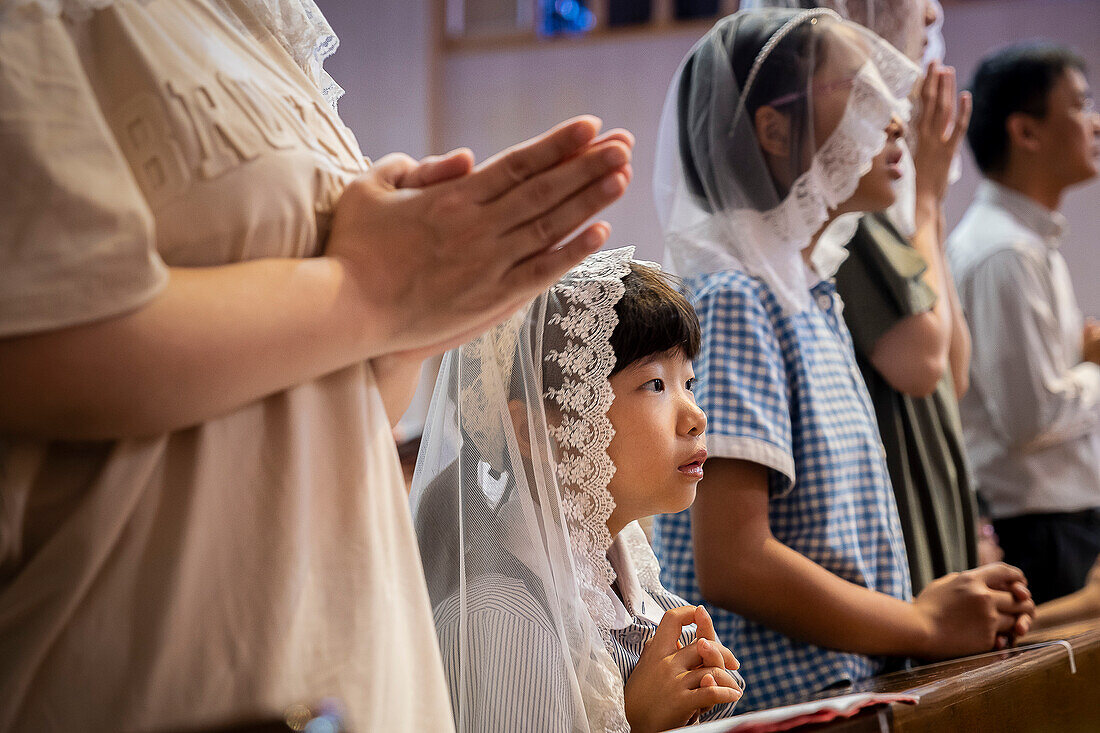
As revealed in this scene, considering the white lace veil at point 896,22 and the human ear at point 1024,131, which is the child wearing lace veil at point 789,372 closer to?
the white lace veil at point 896,22

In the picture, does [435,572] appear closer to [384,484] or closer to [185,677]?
[384,484]

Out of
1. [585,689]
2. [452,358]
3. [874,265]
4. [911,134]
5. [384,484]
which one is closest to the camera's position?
[384,484]

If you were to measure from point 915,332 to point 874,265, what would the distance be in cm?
20

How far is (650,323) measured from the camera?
5.09 ft

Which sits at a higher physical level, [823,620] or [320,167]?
[320,167]

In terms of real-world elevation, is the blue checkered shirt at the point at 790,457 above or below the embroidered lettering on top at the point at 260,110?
below

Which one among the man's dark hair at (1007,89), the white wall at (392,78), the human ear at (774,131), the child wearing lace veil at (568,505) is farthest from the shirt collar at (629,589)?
the white wall at (392,78)

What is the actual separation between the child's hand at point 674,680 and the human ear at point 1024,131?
109 inches

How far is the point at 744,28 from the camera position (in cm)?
211

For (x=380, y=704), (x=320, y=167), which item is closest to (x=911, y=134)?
(x=320, y=167)

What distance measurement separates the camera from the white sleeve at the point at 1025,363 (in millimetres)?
2977

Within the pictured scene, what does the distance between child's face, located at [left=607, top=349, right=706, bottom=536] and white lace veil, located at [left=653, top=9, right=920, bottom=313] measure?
1.68 ft

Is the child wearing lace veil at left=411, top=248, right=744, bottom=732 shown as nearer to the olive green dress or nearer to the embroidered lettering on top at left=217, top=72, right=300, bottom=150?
the embroidered lettering on top at left=217, top=72, right=300, bottom=150

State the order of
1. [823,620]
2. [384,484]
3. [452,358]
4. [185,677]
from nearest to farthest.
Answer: [185,677]
[384,484]
[452,358]
[823,620]
